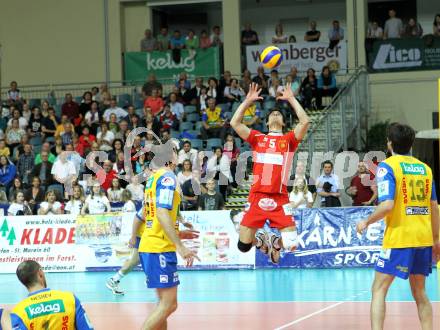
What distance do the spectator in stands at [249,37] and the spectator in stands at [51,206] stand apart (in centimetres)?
1126

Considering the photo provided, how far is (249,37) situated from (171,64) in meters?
2.79

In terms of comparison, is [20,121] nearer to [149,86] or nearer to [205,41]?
[149,86]

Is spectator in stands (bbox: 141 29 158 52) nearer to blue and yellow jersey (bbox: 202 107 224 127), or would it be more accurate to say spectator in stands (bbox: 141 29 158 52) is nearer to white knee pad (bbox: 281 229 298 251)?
blue and yellow jersey (bbox: 202 107 224 127)

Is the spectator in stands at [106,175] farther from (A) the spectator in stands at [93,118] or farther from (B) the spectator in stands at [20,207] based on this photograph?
(A) the spectator in stands at [93,118]

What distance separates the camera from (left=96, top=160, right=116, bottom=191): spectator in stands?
2131cm

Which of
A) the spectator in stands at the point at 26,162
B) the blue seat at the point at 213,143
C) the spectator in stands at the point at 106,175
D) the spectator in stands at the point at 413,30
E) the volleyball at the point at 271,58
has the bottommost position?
the spectator in stands at the point at 106,175

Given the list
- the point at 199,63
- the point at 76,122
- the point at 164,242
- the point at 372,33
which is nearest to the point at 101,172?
the point at 76,122

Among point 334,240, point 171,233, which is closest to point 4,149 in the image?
point 334,240

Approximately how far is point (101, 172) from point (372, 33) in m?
10.7

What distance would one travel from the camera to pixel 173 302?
8.74m

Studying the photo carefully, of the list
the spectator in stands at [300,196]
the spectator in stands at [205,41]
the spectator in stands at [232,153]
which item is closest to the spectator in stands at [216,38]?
the spectator in stands at [205,41]

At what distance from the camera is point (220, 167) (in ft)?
68.5

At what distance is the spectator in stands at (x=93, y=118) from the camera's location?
2531cm

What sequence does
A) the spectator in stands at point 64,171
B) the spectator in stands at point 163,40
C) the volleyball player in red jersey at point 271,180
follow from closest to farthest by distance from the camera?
1. the volleyball player in red jersey at point 271,180
2. the spectator in stands at point 64,171
3. the spectator in stands at point 163,40
